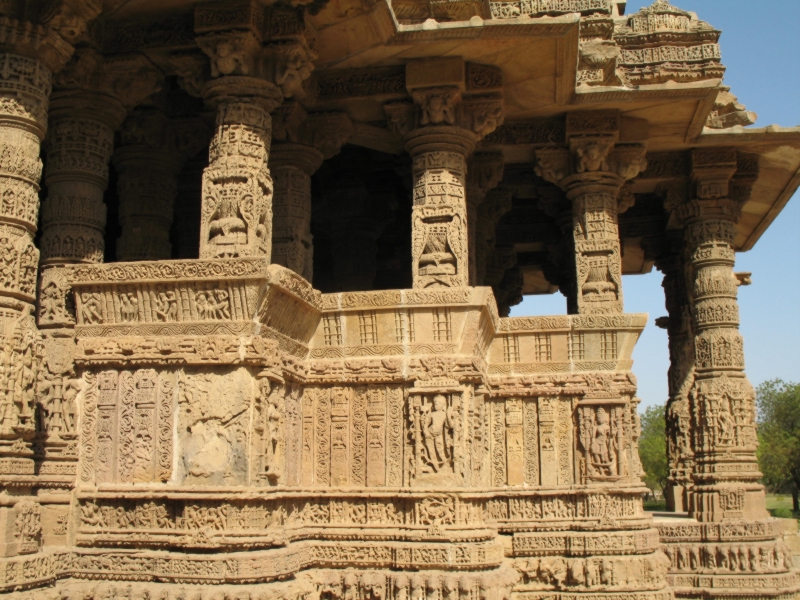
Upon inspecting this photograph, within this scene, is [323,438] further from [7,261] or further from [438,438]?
[7,261]

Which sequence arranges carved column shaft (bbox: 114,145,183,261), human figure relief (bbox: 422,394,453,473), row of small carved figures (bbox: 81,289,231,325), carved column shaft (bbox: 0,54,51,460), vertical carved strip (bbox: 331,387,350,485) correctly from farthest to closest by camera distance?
1. carved column shaft (bbox: 114,145,183,261)
2. vertical carved strip (bbox: 331,387,350,485)
3. human figure relief (bbox: 422,394,453,473)
4. row of small carved figures (bbox: 81,289,231,325)
5. carved column shaft (bbox: 0,54,51,460)

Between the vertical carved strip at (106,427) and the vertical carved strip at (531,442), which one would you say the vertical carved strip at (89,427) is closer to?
the vertical carved strip at (106,427)

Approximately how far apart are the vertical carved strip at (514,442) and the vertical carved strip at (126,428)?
15.7ft

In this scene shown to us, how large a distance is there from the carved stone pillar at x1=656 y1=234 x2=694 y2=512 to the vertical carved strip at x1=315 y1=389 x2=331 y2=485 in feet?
21.5

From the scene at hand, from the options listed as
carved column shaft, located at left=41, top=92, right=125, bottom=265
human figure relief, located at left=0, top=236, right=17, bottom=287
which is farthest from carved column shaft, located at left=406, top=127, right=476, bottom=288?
human figure relief, located at left=0, top=236, right=17, bottom=287

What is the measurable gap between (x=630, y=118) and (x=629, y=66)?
88.2 inches

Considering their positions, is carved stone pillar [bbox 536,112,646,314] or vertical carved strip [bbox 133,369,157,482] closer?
vertical carved strip [bbox 133,369,157,482]

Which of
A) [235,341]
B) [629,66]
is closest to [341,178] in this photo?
[629,66]

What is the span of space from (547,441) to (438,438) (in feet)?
7.85

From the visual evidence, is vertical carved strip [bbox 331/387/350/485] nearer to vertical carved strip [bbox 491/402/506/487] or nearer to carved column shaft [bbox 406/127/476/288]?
Result: carved column shaft [bbox 406/127/476/288]

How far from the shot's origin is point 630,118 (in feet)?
40.7

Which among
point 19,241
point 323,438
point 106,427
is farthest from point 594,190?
point 19,241

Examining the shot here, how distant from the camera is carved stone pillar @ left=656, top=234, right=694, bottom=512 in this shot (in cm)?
1414

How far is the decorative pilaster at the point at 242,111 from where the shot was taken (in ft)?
28.7
